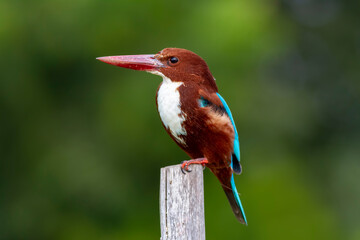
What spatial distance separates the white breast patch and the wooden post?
1.07ft

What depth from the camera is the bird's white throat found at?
3.24m

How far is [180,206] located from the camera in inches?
114

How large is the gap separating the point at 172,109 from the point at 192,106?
104 mm

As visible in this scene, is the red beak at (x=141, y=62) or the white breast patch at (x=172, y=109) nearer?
the white breast patch at (x=172, y=109)

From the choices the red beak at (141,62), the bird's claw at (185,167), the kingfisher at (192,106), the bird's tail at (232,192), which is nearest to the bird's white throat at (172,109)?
the kingfisher at (192,106)

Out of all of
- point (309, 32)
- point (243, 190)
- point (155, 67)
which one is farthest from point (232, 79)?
point (309, 32)

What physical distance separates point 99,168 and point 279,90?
93.7 inches

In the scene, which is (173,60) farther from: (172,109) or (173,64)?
(172,109)

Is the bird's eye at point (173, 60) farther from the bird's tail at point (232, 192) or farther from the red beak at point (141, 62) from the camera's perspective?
the bird's tail at point (232, 192)

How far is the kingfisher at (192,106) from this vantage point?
3.24 meters

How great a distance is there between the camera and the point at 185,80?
3.31m

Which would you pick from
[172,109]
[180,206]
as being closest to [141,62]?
[172,109]

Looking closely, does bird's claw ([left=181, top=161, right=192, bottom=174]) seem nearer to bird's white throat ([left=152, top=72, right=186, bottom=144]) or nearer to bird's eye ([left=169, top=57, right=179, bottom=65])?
bird's white throat ([left=152, top=72, right=186, bottom=144])

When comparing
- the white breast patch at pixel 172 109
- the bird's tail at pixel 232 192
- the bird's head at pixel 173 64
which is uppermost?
the bird's head at pixel 173 64
